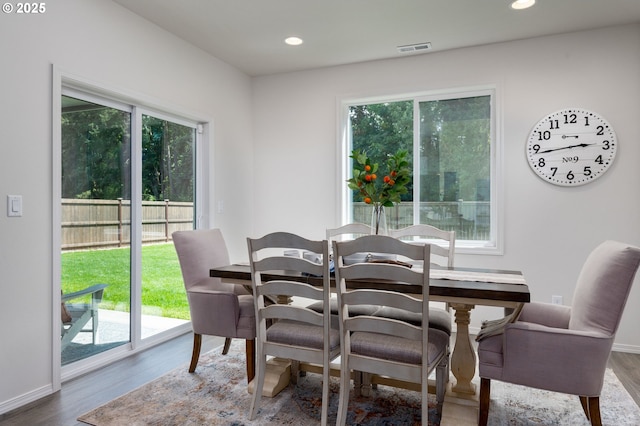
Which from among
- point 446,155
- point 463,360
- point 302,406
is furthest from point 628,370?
point 302,406

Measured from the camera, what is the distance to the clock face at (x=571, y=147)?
3375mm

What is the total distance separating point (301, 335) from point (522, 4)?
2784 millimetres

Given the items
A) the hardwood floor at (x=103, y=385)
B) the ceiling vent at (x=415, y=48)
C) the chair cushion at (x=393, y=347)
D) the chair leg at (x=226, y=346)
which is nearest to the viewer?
the chair cushion at (x=393, y=347)

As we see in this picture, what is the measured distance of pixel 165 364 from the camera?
300 cm

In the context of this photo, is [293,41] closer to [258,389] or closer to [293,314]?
[293,314]

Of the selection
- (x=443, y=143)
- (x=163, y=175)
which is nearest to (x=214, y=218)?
(x=163, y=175)

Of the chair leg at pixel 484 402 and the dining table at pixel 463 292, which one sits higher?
the dining table at pixel 463 292

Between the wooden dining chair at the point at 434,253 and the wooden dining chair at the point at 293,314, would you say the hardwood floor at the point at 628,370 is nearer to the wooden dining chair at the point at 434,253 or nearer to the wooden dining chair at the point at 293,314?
the wooden dining chair at the point at 434,253

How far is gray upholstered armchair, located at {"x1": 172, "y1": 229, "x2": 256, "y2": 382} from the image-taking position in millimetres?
2543

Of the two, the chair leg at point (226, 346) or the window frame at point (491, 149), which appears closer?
the chair leg at point (226, 346)

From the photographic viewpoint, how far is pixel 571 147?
346 centimetres

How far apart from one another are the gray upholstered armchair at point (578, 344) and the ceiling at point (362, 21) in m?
2.06

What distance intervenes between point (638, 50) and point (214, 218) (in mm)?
3931

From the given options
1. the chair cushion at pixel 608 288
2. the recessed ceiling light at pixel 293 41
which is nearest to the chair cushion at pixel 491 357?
the chair cushion at pixel 608 288
